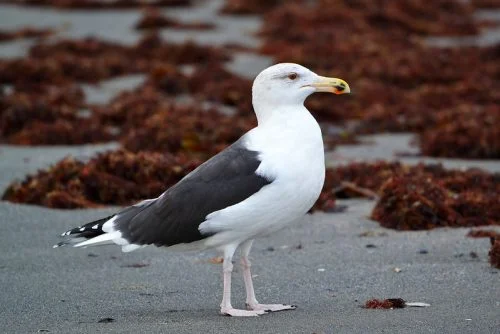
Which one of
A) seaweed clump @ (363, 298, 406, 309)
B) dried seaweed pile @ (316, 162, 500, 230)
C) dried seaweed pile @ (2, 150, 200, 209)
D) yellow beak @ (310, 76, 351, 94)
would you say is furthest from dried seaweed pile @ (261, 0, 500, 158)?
seaweed clump @ (363, 298, 406, 309)

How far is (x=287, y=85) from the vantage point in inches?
241

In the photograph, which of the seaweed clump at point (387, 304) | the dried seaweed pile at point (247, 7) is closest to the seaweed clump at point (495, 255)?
the seaweed clump at point (387, 304)

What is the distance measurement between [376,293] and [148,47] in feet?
43.0

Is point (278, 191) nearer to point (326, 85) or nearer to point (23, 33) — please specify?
point (326, 85)

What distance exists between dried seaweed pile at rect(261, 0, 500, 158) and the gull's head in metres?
5.69

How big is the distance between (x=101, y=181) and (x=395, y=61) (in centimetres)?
951

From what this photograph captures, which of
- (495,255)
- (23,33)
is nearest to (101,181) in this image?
(495,255)

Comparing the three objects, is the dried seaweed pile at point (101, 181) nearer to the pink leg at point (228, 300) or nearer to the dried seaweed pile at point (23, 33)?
the pink leg at point (228, 300)

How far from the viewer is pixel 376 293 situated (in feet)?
19.8

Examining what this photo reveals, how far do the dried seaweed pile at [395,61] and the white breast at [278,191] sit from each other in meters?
5.99

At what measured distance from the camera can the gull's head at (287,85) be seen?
6.09 meters

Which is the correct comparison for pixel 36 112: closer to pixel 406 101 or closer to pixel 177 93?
pixel 177 93

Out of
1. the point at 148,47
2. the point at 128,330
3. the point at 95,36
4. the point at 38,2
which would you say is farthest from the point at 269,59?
the point at 128,330

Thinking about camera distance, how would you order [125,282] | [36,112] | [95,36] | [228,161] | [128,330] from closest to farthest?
[128,330], [228,161], [125,282], [36,112], [95,36]
